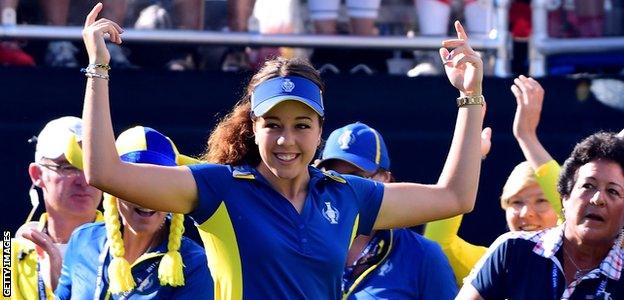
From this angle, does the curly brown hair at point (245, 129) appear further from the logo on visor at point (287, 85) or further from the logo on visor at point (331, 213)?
the logo on visor at point (331, 213)

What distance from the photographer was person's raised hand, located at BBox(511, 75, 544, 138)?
4945 millimetres

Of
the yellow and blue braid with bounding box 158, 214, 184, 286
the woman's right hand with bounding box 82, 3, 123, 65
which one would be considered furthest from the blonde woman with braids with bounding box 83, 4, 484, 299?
the yellow and blue braid with bounding box 158, 214, 184, 286

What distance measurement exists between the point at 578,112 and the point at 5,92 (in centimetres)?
268

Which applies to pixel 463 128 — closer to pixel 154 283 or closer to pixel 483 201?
pixel 154 283

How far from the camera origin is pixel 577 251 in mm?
4027

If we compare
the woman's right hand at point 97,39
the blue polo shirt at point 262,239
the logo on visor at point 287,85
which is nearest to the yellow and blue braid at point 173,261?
the blue polo shirt at point 262,239

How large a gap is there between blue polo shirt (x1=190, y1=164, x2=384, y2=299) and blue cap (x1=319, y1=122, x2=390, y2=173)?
1.41 metres

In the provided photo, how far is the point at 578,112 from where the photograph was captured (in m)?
6.99

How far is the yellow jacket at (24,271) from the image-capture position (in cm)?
505

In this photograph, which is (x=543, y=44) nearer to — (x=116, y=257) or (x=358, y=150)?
(x=358, y=150)

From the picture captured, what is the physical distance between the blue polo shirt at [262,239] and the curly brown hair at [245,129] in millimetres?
59

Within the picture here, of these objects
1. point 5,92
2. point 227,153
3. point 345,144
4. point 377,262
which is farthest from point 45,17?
point 227,153

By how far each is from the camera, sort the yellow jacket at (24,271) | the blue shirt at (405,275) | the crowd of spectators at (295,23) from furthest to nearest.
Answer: the crowd of spectators at (295,23) < the yellow jacket at (24,271) < the blue shirt at (405,275)

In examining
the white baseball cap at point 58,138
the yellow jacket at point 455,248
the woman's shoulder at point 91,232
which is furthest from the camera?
the yellow jacket at point 455,248
